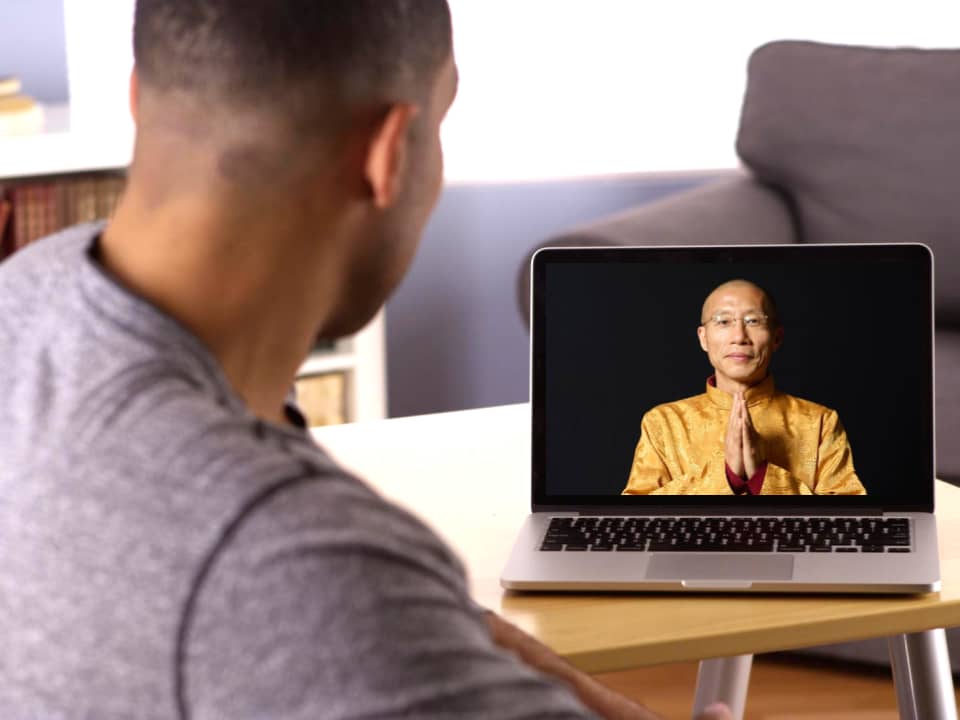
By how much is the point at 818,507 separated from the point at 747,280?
198 millimetres

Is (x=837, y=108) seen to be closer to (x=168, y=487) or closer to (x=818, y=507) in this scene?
(x=818, y=507)

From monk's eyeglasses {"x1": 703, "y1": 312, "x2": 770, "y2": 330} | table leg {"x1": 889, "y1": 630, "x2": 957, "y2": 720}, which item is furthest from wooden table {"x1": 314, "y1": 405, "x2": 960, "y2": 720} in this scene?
monk's eyeglasses {"x1": 703, "y1": 312, "x2": 770, "y2": 330}

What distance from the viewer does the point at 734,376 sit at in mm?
1268

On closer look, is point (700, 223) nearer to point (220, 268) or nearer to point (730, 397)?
point (730, 397)

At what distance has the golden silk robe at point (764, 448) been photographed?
4.12ft

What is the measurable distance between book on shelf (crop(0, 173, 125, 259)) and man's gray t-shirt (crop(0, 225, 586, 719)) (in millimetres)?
2047

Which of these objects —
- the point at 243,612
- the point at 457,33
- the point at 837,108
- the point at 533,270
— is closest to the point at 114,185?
the point at 457,33

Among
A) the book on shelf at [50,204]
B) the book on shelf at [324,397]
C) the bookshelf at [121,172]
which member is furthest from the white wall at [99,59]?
the book on shelf at [324,397]

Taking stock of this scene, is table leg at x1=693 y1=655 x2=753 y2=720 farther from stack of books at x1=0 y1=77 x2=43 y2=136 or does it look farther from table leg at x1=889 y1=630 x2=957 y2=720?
stack of books at x1=0 y1=77 x2=43 y2=136

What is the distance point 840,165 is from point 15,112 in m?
1.39

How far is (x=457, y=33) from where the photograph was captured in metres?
3.10

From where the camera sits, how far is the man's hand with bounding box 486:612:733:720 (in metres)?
0.99

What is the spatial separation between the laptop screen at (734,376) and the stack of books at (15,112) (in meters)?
1.57

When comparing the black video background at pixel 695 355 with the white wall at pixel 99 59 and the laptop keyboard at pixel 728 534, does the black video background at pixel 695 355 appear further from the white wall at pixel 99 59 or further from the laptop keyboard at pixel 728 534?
the white wall at pixel 99 59
